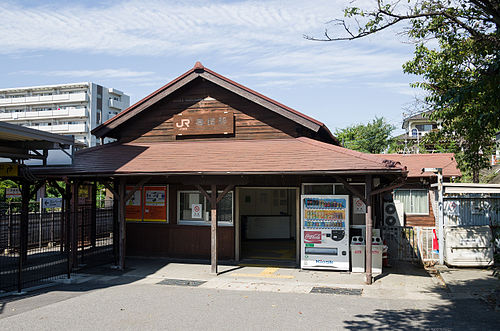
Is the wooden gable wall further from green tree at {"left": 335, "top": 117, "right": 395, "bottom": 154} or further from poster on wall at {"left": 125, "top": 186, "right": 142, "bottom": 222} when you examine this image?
green tree at {"left": 335, "top": 117, "right": 395, "bottom": 154}

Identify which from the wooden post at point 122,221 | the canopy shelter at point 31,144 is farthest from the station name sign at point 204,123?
the canopy shelter at point 31,144

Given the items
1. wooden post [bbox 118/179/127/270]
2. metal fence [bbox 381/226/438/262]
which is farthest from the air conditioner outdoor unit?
wooden post [bbox 118/179/127/270]

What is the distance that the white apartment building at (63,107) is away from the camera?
66.0 metres

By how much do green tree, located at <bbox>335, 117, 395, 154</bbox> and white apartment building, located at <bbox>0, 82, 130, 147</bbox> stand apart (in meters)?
37.2

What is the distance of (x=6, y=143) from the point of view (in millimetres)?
12648

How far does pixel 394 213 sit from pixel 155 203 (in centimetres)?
1074

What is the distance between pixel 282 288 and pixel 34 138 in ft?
25.2

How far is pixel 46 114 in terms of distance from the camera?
6756cm

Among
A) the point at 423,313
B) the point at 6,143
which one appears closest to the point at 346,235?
the point at 423,313

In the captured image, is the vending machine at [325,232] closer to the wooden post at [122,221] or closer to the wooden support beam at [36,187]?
the wooden post at [122,221]

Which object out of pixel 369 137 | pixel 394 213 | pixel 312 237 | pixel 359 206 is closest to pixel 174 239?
pixel 312 237

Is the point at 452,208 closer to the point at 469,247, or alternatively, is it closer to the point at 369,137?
the point at 469,247

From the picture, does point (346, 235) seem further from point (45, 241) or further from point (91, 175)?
point (45, 241)

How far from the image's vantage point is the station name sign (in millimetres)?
14766
